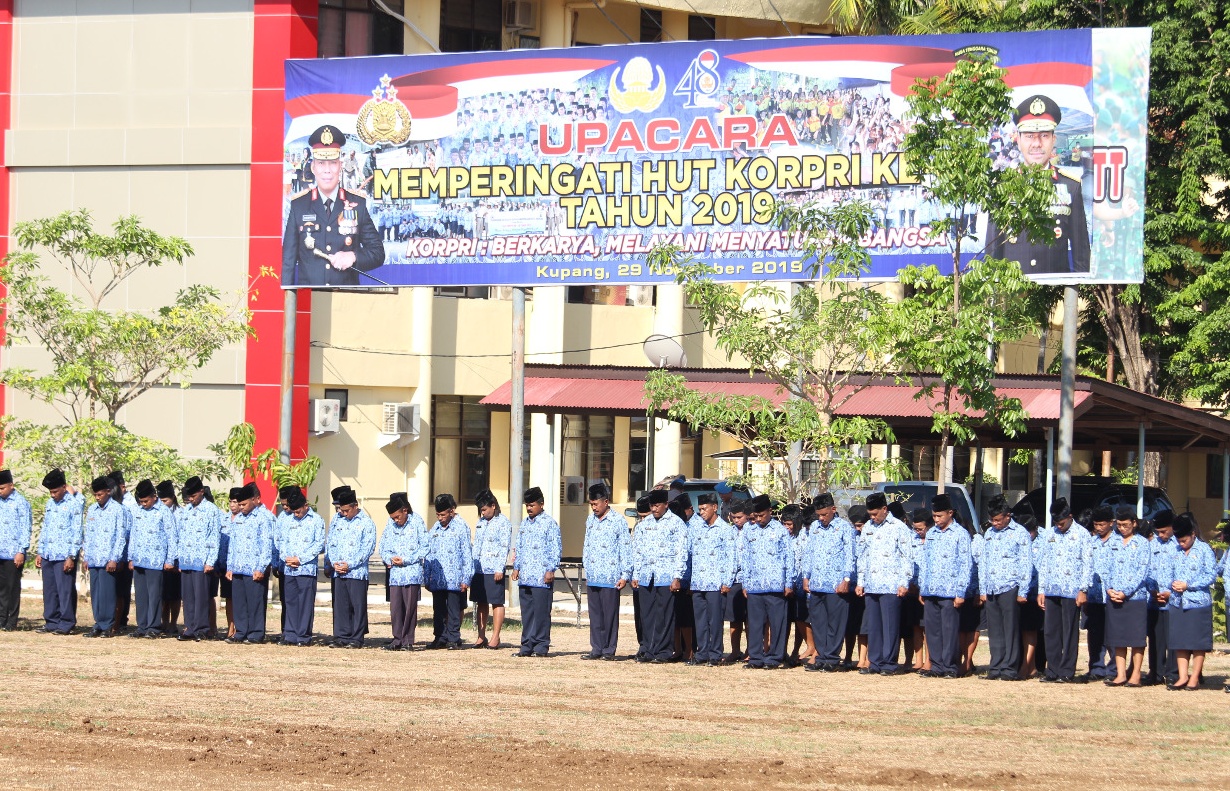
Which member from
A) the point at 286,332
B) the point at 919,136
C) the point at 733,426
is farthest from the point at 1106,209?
the point at 286,332

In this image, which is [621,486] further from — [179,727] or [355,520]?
[179,727]

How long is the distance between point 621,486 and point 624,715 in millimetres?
21412

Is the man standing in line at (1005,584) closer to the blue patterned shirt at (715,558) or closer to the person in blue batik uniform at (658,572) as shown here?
the blue patterned shirt at (715,558)

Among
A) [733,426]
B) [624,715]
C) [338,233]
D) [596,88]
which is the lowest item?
[624,715]

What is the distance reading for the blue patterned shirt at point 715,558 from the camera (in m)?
16.1

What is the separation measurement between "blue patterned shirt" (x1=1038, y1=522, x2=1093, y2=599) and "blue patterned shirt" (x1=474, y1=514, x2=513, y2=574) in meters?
5.23

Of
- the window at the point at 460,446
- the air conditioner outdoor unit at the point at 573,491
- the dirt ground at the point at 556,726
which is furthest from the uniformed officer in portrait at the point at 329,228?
the air conditioner outdoor unit at the point at 573,491

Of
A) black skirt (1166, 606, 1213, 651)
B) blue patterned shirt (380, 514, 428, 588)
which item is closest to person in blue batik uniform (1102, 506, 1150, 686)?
black skirt (1166, 606, 1213, 651)

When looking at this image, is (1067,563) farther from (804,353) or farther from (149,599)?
(149,599)

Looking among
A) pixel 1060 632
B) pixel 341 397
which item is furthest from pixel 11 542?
pixel 341 397

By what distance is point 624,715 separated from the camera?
484 inches

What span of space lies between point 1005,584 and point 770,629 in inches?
89.1

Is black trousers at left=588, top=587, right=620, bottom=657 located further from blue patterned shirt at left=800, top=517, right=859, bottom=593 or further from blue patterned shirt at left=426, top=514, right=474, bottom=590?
blue patterned shirt at left=800, top=517, right=859, bottom=593

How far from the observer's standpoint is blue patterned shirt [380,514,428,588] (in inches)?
660
